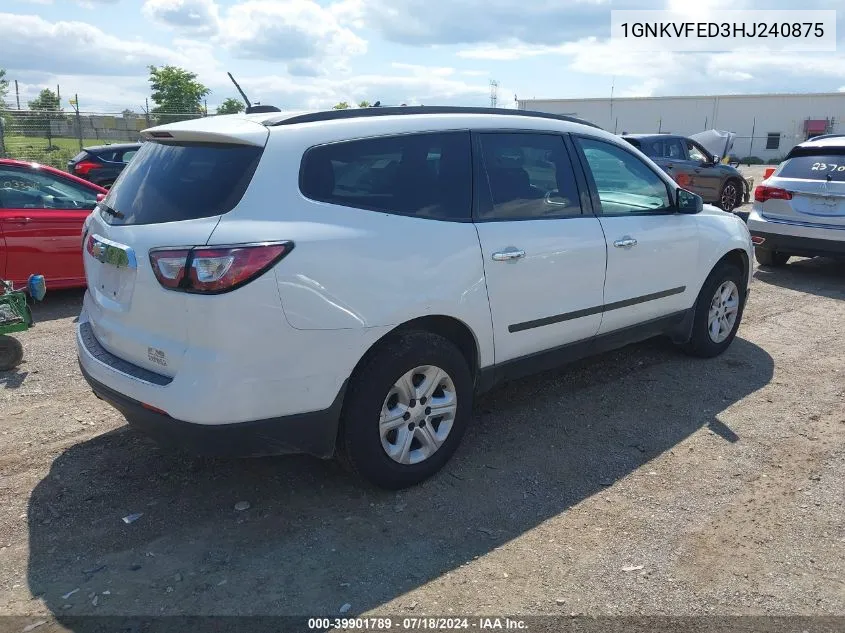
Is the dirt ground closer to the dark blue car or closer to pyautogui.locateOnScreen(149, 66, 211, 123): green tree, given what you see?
the dark blue car

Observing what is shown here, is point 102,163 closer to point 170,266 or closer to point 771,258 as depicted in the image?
point 771,258

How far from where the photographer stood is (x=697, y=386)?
521cm

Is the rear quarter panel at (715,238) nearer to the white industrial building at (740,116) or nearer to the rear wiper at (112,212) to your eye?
the rear wiper at (112,212)

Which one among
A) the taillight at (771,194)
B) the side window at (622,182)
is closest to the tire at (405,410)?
the side window at (622,182)

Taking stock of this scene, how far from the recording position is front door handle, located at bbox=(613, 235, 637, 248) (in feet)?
14.9

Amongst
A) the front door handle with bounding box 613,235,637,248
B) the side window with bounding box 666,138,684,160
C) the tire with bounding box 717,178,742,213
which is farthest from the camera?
the tire with bounding box 717,178,742,213

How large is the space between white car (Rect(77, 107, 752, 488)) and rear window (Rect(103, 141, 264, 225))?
1cm

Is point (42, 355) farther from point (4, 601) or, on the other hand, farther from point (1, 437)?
point (4, 601)

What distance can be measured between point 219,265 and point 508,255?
1574 millimetres

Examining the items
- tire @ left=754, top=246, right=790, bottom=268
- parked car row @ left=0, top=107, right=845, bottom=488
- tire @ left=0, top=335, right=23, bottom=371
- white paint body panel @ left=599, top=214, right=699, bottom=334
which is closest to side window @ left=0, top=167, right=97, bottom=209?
tire @ left=0, top=335, right=23, bottom=371

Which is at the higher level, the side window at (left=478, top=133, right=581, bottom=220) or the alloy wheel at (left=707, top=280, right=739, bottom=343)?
the side window at (left=478, top=133, right=581, bottom=220)

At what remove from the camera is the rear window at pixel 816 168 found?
8.55 m

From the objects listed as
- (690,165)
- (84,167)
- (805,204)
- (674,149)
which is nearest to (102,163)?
(84,167)

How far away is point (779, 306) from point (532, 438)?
4527 millimetres
